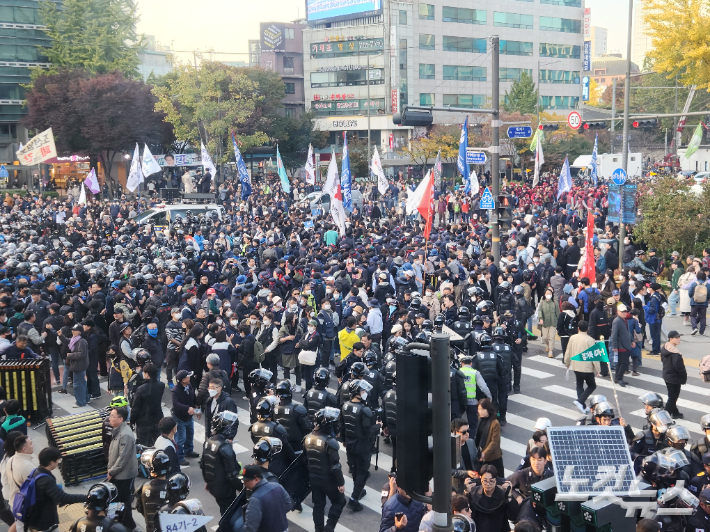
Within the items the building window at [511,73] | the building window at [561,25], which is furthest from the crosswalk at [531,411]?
the building window at [561,25]

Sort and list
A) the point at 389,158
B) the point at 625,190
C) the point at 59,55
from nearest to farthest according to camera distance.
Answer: the point at 625,190, the point at 59,55, the point at 389,158

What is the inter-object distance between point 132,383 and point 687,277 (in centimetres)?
1355

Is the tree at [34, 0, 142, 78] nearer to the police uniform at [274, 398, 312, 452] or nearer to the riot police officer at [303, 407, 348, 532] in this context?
the police uniform at [274, 398, 312, 452]

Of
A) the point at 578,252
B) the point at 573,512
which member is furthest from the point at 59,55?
the point at 573,512

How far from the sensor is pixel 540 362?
53.3ft

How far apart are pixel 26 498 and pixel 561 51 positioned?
83.0 m

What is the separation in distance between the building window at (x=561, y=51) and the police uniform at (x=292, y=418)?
78030 millimetres

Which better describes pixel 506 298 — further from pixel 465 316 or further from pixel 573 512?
pixel 573 512

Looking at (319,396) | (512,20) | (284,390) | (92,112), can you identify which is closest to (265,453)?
(284,390)

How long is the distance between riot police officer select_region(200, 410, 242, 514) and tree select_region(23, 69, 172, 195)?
5039 cm

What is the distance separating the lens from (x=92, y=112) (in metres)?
55.2

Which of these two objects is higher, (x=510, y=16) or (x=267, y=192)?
(x=510, y=16)

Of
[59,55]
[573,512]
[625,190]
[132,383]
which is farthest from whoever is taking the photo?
[59,55]

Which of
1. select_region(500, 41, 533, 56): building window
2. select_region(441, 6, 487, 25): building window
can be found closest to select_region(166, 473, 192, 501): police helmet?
select_region(441, 6, 487, 25): building window
